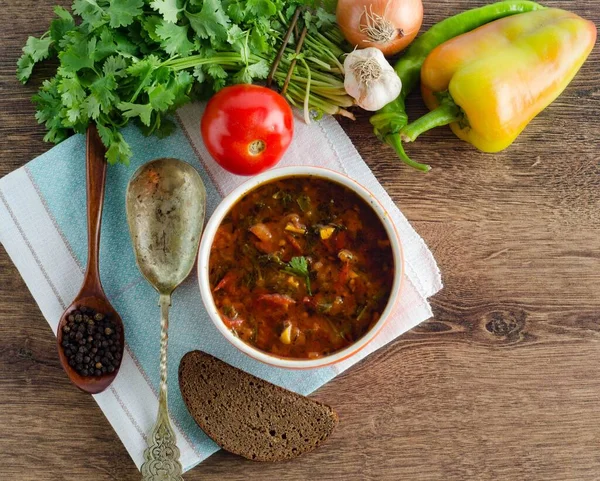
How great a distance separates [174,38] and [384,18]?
718 millimetres

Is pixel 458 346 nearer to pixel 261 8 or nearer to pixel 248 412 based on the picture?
pixel 248 412

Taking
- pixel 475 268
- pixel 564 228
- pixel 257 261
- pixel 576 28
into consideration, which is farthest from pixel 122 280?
pixel 576 28

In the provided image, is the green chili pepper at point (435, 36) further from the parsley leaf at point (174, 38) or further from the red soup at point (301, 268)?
the parsley leaf at point (174, 38)

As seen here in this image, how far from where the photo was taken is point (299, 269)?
2.21m

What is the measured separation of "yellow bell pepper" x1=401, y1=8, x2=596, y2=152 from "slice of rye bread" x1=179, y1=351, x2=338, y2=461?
1.03 meters

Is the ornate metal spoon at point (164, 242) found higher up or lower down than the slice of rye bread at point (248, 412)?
higher up

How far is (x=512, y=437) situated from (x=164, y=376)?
129cm

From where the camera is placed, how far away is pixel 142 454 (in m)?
2.45

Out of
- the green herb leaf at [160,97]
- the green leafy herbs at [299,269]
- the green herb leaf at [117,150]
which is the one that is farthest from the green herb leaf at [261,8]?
the green leafy herbs at [299,269]

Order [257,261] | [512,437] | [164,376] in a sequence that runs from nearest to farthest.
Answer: [257,261], [164,376], [512,437]

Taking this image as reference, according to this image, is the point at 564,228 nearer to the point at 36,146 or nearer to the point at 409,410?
the point at 409,410

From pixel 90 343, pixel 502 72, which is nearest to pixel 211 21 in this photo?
pixel 502 72

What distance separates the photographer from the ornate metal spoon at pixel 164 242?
7.87ft

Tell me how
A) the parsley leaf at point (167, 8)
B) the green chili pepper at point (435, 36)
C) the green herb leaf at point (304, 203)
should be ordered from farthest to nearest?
the green chili pepper at point (435, 36)
the green herb leaf at point (304, 203)
the parsley leaf at point (167, 8)
